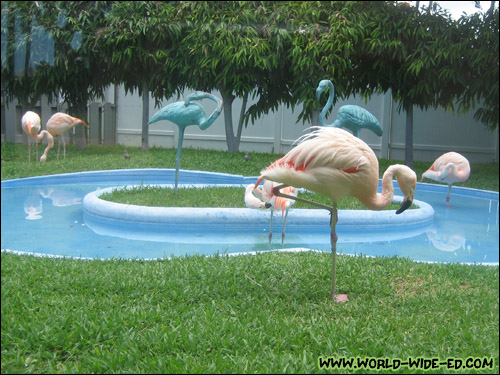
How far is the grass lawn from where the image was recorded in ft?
6.25

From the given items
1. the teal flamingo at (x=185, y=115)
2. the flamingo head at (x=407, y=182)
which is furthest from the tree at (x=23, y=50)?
the teal flamingo at (x=185, y=115)

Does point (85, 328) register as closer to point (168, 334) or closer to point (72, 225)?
point (168, 334)

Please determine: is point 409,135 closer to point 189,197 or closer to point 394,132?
point 394,132

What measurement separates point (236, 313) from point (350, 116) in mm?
1504

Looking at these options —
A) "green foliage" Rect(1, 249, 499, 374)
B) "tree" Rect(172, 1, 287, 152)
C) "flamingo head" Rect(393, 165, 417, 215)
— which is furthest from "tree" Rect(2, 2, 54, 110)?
"flamingo head" Rect(393, 165, 417, 215)

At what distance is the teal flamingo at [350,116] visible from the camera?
3139 millimetres

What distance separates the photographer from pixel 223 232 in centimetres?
469

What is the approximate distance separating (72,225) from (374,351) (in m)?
3.24

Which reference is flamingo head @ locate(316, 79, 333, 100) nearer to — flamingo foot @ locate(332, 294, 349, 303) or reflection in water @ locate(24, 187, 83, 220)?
flamingo foot @ locate(332, 294, 349, 303)

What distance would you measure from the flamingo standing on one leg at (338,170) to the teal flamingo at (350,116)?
0.59 metres

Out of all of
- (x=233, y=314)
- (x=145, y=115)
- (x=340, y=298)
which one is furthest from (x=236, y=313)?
(x=145, y=115)

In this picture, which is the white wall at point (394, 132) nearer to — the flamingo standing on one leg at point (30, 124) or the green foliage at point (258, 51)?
the green foliage at point (258, 51)

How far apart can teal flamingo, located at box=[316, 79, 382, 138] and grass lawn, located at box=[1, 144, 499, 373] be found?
0.52 meters

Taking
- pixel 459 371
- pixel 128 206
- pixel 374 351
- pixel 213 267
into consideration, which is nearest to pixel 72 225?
pixel 128 206
